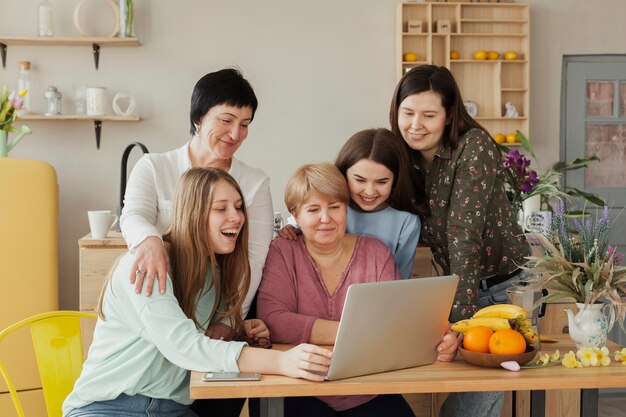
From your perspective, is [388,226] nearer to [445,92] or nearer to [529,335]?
[445,92]

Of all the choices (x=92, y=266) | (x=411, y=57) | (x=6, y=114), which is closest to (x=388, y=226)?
(x=92, y=266)

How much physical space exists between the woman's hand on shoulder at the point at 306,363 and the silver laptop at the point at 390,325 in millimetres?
35

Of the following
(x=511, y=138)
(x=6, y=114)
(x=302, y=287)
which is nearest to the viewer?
(x=302, y=287)

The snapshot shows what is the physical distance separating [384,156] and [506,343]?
→ 0.70m

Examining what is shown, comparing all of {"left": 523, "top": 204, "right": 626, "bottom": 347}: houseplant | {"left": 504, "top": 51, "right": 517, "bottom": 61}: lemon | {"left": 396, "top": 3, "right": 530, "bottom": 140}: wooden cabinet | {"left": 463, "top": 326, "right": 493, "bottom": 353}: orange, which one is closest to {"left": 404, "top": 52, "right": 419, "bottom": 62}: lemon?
{"left": 396, "top": 3, "right": 530, "bottom": 140}: wooden cabinet

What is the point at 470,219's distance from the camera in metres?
2.25

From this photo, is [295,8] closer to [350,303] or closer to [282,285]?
[282,285]

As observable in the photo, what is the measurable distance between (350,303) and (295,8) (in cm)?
374

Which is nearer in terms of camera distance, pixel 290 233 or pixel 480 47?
pixel 290 233

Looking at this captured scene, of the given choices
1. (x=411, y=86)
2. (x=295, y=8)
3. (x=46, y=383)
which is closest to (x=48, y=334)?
(x=46, y=383)

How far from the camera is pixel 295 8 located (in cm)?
509

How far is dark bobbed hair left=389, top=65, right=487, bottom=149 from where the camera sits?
2.33 m

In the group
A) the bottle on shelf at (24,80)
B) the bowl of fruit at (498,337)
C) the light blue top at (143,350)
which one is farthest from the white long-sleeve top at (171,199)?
the bottle on shelf at (24,80)

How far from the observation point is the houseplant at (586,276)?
1925 millimetres
